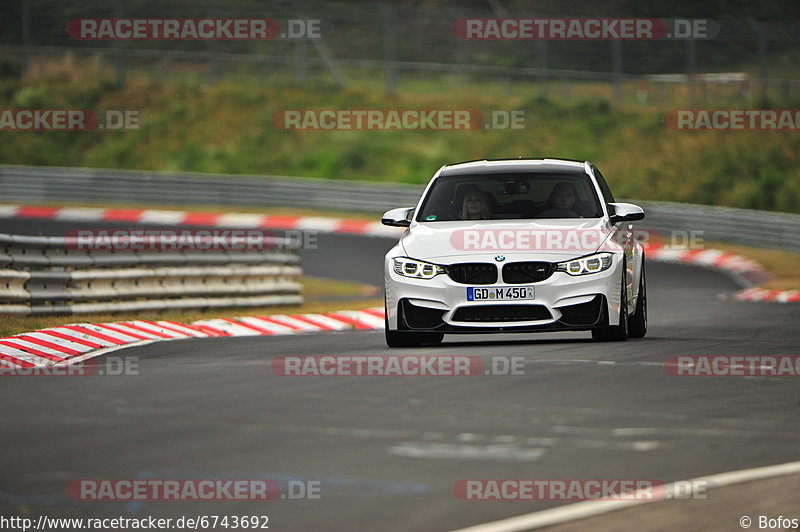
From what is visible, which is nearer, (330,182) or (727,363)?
(727,363)

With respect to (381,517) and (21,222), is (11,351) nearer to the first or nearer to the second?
(381,517)

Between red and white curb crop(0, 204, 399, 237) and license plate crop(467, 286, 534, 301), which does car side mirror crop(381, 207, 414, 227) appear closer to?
license plate crop(467, 286, 534, 301)

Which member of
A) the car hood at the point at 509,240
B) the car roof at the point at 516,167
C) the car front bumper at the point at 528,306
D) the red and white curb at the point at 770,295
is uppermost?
the car roof at the point at 516,167

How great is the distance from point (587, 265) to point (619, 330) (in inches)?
29.4

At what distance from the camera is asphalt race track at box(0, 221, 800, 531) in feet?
20.3

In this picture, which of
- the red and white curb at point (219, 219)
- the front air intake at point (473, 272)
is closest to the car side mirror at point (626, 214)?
the front air intake at point (473, 272)

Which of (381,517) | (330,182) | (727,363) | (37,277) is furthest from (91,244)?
(330,182)

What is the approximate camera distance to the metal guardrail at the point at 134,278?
645 inches

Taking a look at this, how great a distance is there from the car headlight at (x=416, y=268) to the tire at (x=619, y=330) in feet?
4.87

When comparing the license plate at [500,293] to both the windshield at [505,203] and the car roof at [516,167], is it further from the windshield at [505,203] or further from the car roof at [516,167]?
the car roof at [516,167]

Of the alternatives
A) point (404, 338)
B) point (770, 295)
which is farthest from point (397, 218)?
point (770, 295)

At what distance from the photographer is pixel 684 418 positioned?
8.25 m

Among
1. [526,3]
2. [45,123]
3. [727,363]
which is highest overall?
[526,3]

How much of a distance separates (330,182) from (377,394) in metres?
30.7
